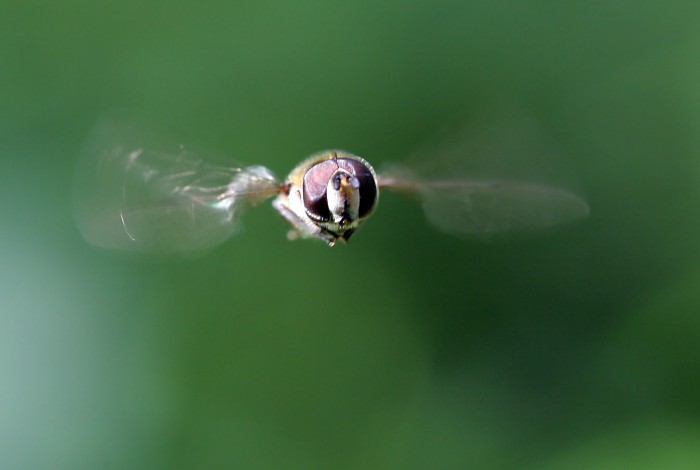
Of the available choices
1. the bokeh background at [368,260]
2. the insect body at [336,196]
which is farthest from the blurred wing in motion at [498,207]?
the bokeh background at [368,260]

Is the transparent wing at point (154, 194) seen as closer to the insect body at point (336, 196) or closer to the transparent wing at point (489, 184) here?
the insect body at point (336, 196)

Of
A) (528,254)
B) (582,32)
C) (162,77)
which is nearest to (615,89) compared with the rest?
(582,32)

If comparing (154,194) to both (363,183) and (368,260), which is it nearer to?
(363,183)

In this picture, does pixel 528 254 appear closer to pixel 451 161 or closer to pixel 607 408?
pixel 607 408

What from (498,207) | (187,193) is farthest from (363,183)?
(498,207)

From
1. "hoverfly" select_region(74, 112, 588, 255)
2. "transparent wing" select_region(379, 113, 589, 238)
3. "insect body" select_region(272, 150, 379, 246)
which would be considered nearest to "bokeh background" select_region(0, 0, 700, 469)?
"transparent wing" select_region(379, 113, 589, 238)

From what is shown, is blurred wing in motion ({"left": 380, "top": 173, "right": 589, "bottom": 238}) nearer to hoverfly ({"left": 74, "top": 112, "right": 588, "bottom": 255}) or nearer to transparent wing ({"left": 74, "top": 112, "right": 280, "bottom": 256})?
hoverfly ({"left": 74, "top": 112, "right": 588, "bottom": 255})

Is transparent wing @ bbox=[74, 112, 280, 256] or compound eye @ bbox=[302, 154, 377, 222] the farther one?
transparent wing @ bbox=[74, 112, 280, 256]

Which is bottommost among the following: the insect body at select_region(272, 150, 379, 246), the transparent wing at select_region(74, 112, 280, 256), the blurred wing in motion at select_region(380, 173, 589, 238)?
the insect body at select_region(272, 150, 379, 246)
